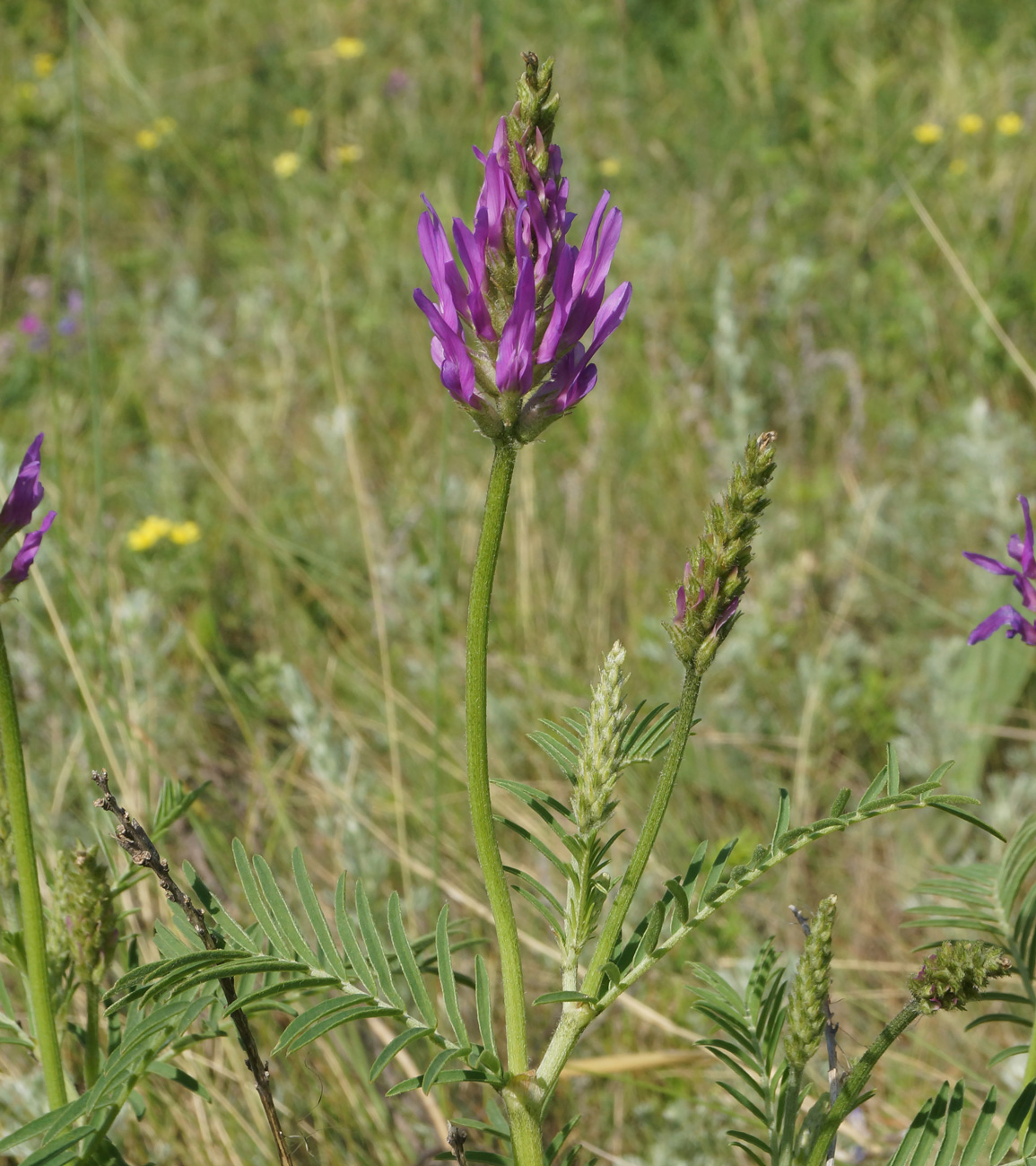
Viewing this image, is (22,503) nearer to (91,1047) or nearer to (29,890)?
(29,890)

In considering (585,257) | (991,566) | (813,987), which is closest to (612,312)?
(585,257)

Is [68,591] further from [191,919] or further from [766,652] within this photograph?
[766,652]

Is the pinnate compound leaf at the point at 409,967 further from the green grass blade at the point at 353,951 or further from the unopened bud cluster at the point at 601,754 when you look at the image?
the unopened bud cluster at the point at 601,754

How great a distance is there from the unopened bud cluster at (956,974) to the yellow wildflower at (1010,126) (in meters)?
4.36

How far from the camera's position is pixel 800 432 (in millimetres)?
3934

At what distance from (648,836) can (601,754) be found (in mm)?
85

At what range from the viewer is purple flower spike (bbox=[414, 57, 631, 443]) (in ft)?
3.06

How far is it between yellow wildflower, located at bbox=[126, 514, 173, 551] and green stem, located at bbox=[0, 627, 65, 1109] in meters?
2.26

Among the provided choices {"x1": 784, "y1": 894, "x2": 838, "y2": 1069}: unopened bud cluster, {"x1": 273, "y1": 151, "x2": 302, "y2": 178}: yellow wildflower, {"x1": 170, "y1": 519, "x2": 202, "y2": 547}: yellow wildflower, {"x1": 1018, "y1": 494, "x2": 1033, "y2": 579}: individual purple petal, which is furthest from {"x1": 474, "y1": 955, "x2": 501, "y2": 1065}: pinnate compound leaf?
{"x1": 273, "y1": 151, "x2": 302, "y2": 178}: yellow wildflower

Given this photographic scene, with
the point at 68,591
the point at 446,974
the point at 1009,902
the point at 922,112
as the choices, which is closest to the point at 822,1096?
the point at 1009,902

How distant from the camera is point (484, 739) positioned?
988mm

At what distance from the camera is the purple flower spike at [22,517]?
3.74 ft

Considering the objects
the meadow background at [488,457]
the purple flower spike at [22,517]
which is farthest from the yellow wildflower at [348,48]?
the purple flower spike at [22,517]

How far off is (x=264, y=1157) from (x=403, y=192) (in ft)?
14.3
